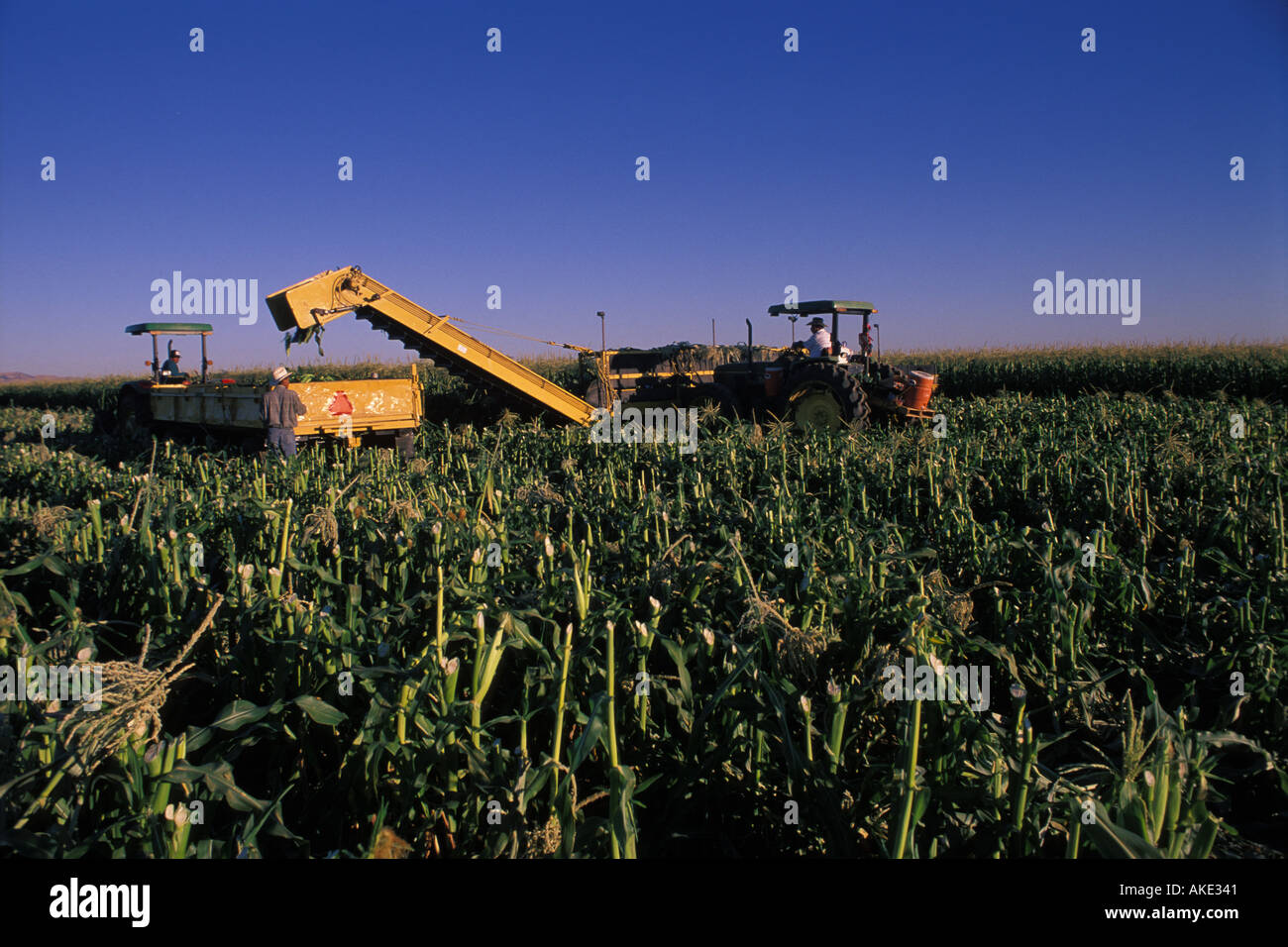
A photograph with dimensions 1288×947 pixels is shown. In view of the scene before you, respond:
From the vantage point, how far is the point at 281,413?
342 inches

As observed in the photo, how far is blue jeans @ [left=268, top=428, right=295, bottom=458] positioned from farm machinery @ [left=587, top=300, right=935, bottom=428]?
5.63 m

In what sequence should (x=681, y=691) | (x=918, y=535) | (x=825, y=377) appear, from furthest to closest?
(x=825, y=377), (x=918, y=535), (x=681, y=691)

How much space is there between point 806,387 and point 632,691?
375 inches

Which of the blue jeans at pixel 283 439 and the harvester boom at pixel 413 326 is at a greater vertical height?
the harvester boom at pixel 413 326

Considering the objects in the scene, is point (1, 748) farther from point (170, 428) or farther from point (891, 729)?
point (170, 428)

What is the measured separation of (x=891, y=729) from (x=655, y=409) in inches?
400

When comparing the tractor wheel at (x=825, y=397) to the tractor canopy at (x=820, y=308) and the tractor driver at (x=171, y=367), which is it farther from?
the tractor driver at (x=171, y=367)

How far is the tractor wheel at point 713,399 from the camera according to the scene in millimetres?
12234

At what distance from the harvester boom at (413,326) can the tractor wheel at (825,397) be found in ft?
10.9

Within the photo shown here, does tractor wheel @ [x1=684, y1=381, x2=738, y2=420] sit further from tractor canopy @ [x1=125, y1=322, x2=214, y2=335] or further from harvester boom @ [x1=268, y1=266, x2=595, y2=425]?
tractor canopy @ [x1=125, y1=322, x2=214, y2=335]

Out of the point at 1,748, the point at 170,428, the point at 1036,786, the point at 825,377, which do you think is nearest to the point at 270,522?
the point at 1,748

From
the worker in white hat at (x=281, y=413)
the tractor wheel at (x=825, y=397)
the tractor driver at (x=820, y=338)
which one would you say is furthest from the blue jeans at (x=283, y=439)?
the tractor driver at (x=820, y=338)

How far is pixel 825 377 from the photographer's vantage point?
11.1 meters

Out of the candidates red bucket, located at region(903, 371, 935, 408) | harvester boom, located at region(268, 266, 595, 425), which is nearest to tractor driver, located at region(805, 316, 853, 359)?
red bucket, located at region(903, 371, 935, 408)
